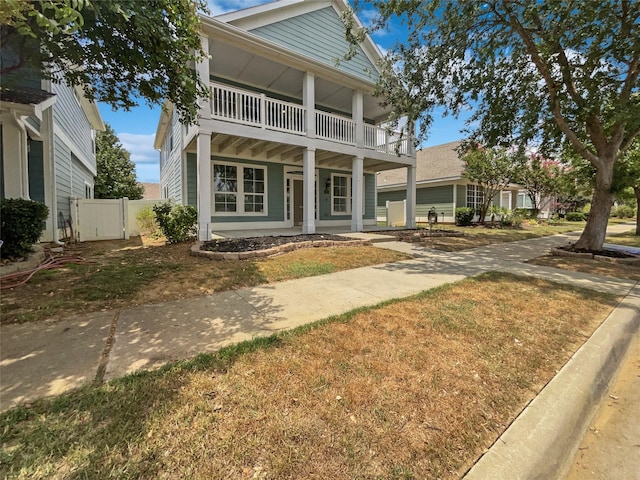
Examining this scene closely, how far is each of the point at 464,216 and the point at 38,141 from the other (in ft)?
63.7

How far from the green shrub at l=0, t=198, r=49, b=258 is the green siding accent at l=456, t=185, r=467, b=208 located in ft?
67.4

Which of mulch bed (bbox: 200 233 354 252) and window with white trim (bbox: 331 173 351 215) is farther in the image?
window with white trim (bbox: 331 173 351 215)

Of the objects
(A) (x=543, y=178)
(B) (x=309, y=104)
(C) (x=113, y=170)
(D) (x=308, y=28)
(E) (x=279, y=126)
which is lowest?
(E) (x=279, y=126)

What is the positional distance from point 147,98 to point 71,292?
3.57 metres

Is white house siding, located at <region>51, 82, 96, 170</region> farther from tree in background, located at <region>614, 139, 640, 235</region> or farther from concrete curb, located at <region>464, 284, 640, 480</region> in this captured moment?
tree in background, located at <region>614, 139, 640, 235</region>

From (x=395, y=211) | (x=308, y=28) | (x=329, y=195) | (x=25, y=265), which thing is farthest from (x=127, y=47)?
(x=395, y=211)

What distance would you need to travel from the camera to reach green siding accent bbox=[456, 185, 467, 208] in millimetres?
19750

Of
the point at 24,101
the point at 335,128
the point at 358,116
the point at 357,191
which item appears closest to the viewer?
the point at 24,101

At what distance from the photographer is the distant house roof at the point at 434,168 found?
64.5 ft

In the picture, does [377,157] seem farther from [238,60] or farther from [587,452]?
[587,452]

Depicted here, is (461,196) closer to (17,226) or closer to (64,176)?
(64,176)

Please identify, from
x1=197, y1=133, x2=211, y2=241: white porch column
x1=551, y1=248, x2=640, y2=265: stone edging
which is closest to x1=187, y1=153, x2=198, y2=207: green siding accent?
x1=197, y1=133, x2=211, y2=241: white porch column

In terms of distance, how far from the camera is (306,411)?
185 cm

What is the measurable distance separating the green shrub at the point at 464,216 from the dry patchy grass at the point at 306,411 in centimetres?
1645
